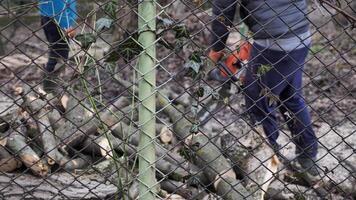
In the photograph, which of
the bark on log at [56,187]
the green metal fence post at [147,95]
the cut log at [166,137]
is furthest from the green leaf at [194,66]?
the cut log at [166,137]

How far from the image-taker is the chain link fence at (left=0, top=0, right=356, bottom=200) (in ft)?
8.04

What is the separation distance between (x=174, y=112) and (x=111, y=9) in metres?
2.27

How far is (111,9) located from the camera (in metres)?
2.34

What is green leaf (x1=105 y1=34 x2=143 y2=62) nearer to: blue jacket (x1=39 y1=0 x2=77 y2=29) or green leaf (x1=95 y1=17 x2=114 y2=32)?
green leaf (x1=95 y1=17 x2=114 y2=32)

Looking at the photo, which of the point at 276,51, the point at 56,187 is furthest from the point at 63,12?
the point at 276,51

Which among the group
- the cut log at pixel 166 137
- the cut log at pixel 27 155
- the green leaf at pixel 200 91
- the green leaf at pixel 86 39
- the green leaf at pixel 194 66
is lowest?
the cut log at pixel 166 137

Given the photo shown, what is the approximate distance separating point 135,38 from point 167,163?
1485 millimetres

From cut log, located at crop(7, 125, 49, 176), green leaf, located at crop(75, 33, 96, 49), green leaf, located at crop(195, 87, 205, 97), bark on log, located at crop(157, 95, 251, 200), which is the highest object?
green leaf, located at crop(75, 33, 96, 49)

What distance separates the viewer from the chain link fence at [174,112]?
2451mm

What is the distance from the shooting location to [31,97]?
4.23 metres

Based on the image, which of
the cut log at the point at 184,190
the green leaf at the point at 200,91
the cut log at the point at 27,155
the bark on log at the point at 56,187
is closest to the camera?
the green leaf at the point at 200,91

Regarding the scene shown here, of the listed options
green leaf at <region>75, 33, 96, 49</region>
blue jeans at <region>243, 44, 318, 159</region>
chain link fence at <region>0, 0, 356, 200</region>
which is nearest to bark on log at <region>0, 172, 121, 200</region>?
chain link fence at <region>0, 0, 356, 200</region>

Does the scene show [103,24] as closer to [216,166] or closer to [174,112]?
[216,166]

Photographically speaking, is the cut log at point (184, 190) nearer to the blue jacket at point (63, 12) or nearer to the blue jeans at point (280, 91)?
the blue jeans at point (280, 91)
